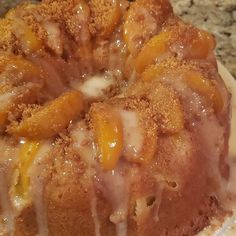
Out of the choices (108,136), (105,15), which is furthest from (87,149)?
(105,15)

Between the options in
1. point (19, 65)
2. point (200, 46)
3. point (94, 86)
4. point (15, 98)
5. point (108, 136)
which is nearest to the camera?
point (108, 136)

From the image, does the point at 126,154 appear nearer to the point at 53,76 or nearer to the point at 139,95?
the point at 139,95

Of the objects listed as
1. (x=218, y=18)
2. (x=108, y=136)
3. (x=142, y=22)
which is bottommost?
(x=218, y=18)

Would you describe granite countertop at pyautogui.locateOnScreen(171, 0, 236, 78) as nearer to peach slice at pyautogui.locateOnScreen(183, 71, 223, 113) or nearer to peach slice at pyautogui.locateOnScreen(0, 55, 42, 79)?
peach slice at pyautogui.locateOnScreen(183, 71, 223, 113)

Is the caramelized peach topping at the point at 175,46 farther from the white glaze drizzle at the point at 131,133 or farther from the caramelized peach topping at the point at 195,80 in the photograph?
the white glaze drizzle at the point at 131,133

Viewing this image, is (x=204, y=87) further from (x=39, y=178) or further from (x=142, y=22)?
(x=39, y=178)

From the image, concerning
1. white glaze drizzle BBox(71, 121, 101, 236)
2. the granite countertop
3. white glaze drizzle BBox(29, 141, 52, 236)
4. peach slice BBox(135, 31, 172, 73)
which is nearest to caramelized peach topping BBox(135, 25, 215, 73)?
peach slice BBox(135, 31, 172, 73)
